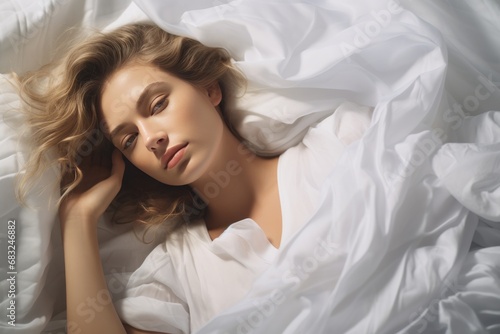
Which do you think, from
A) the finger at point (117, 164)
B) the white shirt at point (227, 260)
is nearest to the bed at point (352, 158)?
the white shirt at point (227, 260)

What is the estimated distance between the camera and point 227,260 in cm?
148

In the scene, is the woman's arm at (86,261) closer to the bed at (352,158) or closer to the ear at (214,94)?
the bed at (352,158)

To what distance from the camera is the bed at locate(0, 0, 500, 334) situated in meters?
1.17

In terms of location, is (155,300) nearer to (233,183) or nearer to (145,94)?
(233,183)

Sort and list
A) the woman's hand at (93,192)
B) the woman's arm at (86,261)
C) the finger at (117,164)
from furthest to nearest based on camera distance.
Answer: the finger at (117,164) → the woman's hand at (93,192) → the woman's arm at (86,261)

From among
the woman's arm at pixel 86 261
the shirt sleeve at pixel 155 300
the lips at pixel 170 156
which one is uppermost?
the lips at pixel 170 156

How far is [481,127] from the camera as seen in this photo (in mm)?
1358

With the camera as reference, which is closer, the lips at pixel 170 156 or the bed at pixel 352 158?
the bed at pixel 352 158

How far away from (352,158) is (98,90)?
73 cm

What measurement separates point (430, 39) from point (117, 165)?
0.90 metres

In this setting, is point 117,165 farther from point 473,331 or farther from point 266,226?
point 473,331

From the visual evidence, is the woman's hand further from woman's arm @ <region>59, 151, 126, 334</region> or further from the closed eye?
the closed eye

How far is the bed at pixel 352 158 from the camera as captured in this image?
1.17 metres

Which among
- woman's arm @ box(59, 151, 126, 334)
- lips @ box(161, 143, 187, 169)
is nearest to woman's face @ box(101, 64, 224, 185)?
lips @ box(161, 143, 187, 169)
